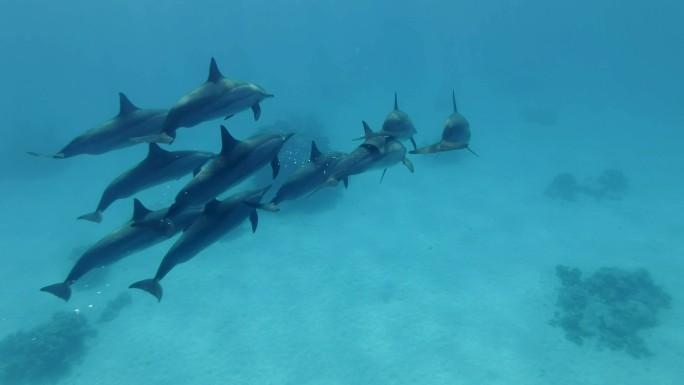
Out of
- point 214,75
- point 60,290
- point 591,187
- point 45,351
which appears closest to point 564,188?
point 591,187

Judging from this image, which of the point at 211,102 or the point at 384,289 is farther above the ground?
the point at 211,102

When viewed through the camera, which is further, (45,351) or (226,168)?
(45,351)

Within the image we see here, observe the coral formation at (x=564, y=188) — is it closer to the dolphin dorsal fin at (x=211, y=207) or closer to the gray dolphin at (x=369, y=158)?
the gray dolphin at (x=369, y=158)

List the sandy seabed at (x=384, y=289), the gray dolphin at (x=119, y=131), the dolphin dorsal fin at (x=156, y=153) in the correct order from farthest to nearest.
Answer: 1. the sandy seabed at (x=384, y=289)
2. the gray dolphin at (x=119, y=131)
3. the dolphin dorsal fin at (x=156, y=153)

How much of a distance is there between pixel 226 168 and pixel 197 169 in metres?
1.25

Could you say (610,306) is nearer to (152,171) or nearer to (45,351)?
(152,171)

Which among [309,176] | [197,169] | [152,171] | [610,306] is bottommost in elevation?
[610,306]

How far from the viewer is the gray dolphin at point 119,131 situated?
18.5ft

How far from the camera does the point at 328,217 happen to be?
70.4 feet

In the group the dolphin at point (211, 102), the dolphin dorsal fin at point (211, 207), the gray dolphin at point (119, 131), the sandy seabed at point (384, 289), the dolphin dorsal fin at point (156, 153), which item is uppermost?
the dolphin at point (211, 102)

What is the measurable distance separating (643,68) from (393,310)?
305 ft

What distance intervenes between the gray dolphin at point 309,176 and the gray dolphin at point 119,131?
2011mm

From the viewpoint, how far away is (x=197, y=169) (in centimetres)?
576

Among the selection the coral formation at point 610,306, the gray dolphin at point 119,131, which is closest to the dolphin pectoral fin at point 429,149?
the gray dolphin at point 119,131
